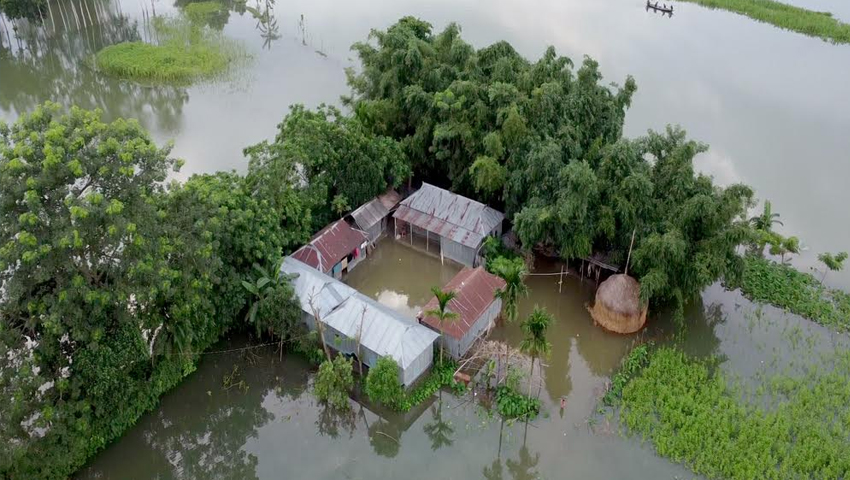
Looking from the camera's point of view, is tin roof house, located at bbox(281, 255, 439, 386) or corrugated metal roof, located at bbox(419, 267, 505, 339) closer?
tin roof house, located at bbox(281, 255, 439, 386)

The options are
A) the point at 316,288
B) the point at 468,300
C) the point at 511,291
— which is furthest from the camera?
the point at 316,288

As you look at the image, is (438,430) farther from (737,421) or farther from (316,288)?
(737,421)

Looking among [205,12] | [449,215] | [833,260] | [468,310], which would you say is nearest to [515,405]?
[468,310]

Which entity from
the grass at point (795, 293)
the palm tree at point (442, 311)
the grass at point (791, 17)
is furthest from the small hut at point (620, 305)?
the grass at point (791, 17)

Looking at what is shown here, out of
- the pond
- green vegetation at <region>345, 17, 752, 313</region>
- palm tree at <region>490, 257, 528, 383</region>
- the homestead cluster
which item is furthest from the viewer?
green vegetation at <region>345, 17, 752, 313</region>

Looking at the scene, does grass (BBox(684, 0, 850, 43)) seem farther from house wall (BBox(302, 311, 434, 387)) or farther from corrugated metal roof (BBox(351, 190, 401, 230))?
house wall (BBox(302, 311, 434, 387))

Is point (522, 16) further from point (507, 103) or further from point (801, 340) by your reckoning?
point (801, 340)

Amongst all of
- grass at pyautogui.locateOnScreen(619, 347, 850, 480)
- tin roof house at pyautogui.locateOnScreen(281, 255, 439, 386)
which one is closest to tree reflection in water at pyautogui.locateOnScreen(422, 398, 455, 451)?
tin roof house at pyautogui.locateOnScreen(281, 255, 439, 386)
